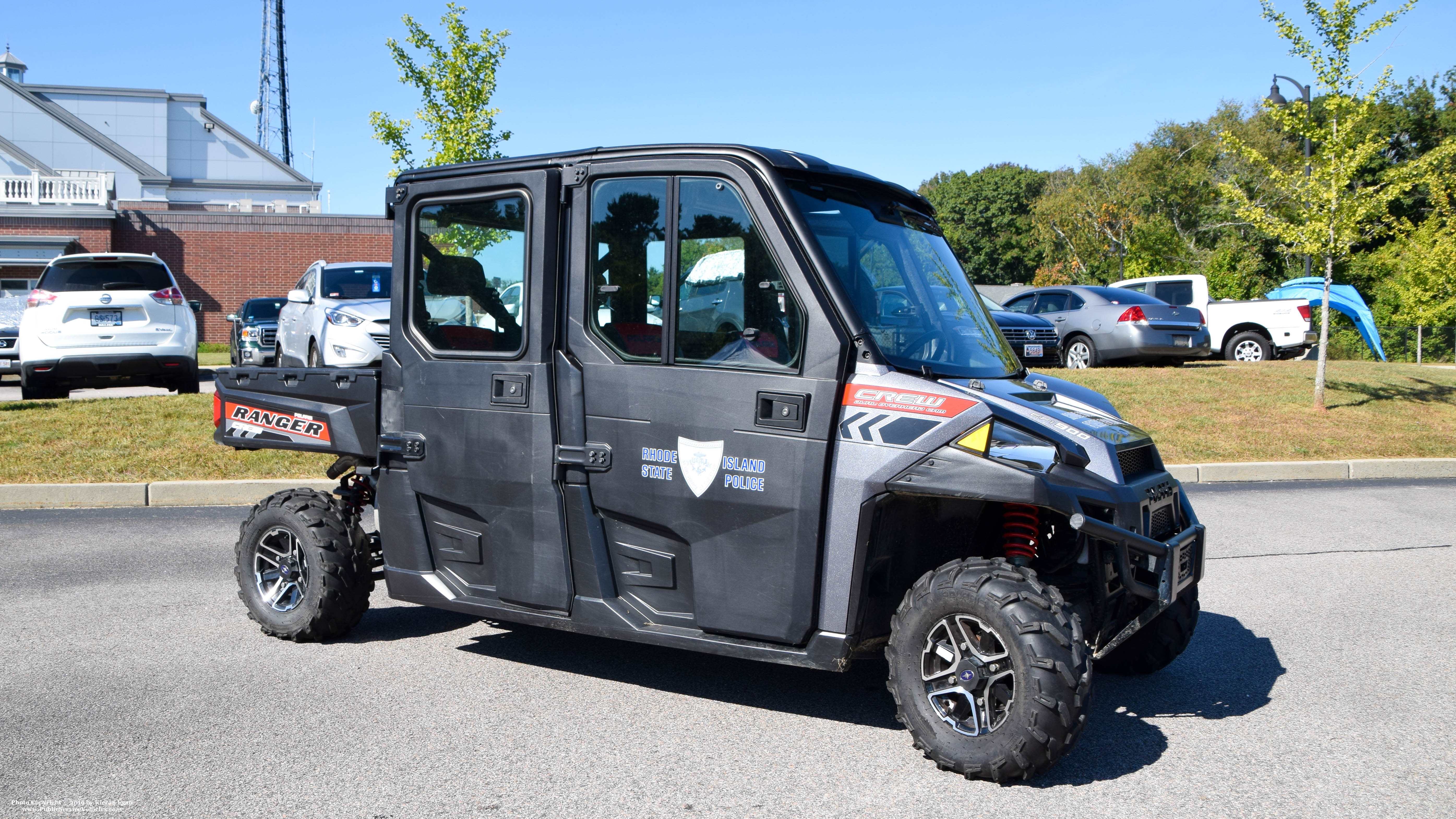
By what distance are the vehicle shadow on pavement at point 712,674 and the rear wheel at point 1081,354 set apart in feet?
45.3

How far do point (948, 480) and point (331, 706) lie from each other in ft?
8.57

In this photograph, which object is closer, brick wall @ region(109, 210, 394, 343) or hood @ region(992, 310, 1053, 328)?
hood @ region(992, 310, 1053, 328)

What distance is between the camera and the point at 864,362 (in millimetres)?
3824

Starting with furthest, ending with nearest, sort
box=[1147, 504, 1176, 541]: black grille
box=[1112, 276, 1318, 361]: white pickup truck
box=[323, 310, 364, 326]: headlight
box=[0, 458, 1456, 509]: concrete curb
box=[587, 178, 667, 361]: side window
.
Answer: box=[1112, 276, 1318, 361]: white pickup truck → box=[323, 310, 364, 326]: headlight → box=[0, 458, 1456, 509]: concrete curb → box=[587, 178, 667, 361]: side window → box=[1147, 504, 1176, 541]: black grille

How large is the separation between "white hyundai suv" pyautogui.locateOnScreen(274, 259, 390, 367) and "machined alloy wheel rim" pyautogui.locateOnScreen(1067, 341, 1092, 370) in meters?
11.1

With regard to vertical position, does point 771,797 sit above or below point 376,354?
below

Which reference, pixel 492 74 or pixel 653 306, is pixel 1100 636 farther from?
pixel 492 74

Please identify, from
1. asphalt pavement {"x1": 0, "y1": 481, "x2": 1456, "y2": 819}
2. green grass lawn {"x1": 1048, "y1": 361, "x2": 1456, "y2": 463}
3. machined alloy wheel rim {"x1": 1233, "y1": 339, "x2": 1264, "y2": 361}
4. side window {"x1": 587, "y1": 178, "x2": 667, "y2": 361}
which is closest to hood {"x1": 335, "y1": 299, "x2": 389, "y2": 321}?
asphalt pavement {"x1": 0, "y1": 481, "x2": 1456, "y2": 819}

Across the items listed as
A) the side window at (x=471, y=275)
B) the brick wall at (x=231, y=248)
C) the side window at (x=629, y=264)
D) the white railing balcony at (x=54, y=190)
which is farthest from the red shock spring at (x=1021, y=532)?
the white railing balcony at (x=54, y=190)

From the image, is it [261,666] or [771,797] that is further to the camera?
[261,666]

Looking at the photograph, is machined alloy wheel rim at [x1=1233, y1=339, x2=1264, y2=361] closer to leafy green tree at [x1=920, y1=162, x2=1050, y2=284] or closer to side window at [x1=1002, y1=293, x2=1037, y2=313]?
side window at [x1=1002, y1=293, x2=1037, y2=313]

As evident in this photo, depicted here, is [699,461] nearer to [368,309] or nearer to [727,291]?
[727,291]

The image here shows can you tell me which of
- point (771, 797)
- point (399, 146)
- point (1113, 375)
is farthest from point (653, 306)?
point (399, 146)

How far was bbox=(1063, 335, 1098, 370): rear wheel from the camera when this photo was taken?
58.9 feet
